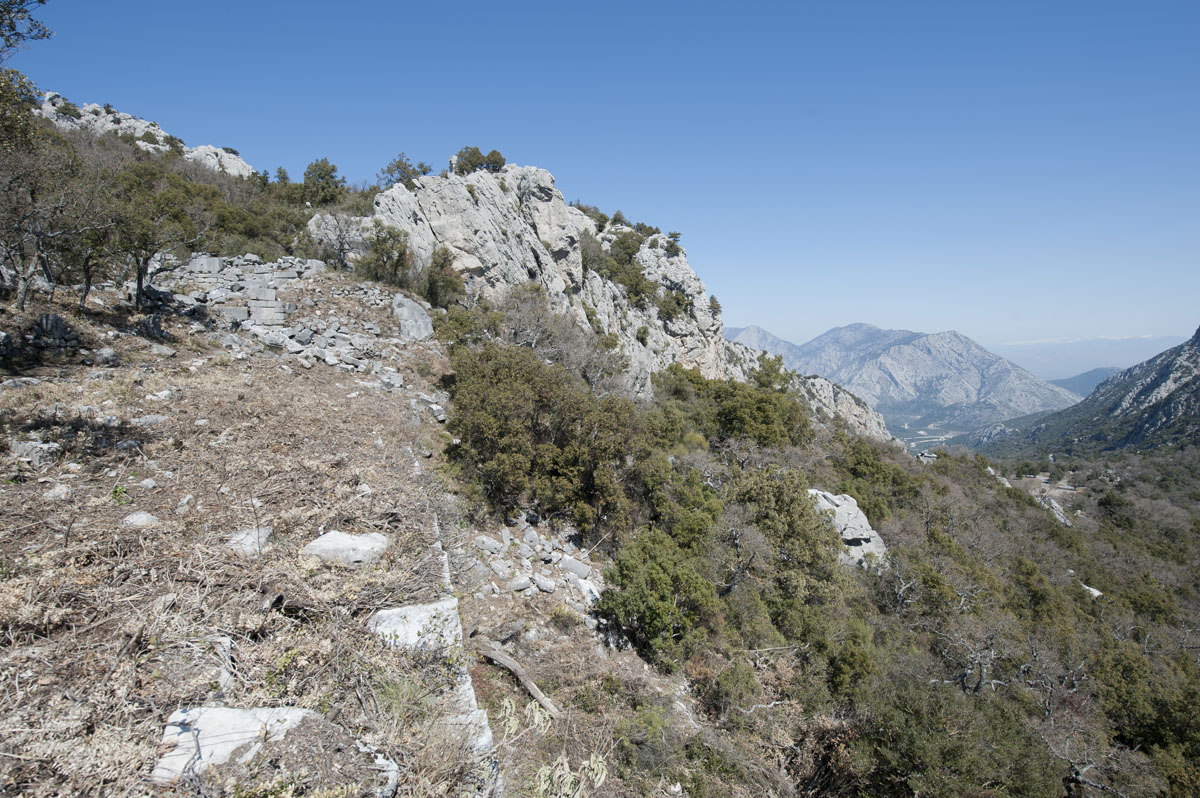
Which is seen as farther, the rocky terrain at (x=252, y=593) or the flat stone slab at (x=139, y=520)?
the flat stone slab at (x=139, y=520)

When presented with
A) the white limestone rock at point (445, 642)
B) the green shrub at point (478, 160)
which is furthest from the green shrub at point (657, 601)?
the green shrub at point (478, 160)

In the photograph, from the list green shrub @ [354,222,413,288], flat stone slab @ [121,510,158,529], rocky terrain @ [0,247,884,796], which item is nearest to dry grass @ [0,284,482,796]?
rocky terrain @ [0,247,884,796]

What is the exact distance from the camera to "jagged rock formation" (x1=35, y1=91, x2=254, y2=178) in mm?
44309

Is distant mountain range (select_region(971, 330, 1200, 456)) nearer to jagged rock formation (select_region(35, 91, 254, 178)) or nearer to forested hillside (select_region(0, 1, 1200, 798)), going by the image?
forested hillside (select_region(0, 1, 1200, 798))

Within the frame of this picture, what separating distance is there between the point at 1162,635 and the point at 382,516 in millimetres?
44416

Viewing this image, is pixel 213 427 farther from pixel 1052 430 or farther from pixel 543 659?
pixel 1052 430

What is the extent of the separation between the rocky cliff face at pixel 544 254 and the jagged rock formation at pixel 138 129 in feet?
86.3

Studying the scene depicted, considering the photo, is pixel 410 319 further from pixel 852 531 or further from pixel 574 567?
pixel 852 531

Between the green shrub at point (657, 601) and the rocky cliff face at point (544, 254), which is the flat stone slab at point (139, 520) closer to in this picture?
the green shrub at point (657, 601)

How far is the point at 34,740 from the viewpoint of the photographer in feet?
13.0

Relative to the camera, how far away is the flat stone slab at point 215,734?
161 inches

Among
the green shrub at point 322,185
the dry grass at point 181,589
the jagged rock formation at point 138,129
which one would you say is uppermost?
the jagged rock formation at point 138,129

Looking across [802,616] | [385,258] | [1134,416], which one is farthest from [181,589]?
[1134,416]

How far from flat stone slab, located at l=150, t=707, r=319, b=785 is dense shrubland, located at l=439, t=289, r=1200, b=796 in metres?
5.69
